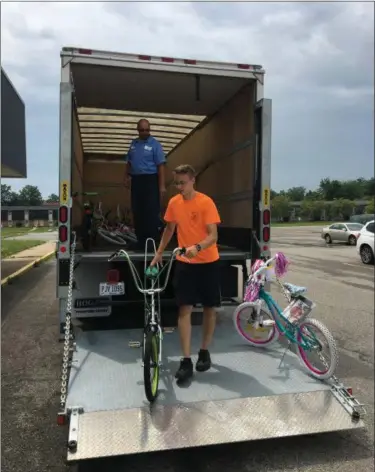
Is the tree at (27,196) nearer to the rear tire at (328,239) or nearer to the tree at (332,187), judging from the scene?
the rear tire at (328,239)

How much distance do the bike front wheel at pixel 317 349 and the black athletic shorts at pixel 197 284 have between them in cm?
92

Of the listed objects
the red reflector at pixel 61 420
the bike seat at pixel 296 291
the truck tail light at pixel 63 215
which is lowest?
the red reflector at pixel 61 420

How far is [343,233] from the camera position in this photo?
25609 millimetres

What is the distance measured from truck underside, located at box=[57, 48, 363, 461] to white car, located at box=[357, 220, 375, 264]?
9210 millimetres

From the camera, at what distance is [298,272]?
1326 centimetres

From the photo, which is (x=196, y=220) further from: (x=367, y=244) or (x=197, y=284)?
(x=367, y=244)

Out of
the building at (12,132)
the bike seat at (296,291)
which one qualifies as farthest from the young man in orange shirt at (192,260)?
the building at (12,132)

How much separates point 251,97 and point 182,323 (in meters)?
3.05

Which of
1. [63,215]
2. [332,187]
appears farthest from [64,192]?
[332,187]

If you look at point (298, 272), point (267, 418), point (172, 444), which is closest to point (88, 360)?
point (172, 444)

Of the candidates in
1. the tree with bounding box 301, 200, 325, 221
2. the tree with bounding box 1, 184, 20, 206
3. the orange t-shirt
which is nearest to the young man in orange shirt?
the orange t-shirt

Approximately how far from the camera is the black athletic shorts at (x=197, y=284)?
3984 millimetres

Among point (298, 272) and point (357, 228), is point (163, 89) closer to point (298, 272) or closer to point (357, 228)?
point (298, 272)

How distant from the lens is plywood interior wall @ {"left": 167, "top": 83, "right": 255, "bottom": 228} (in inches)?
224
